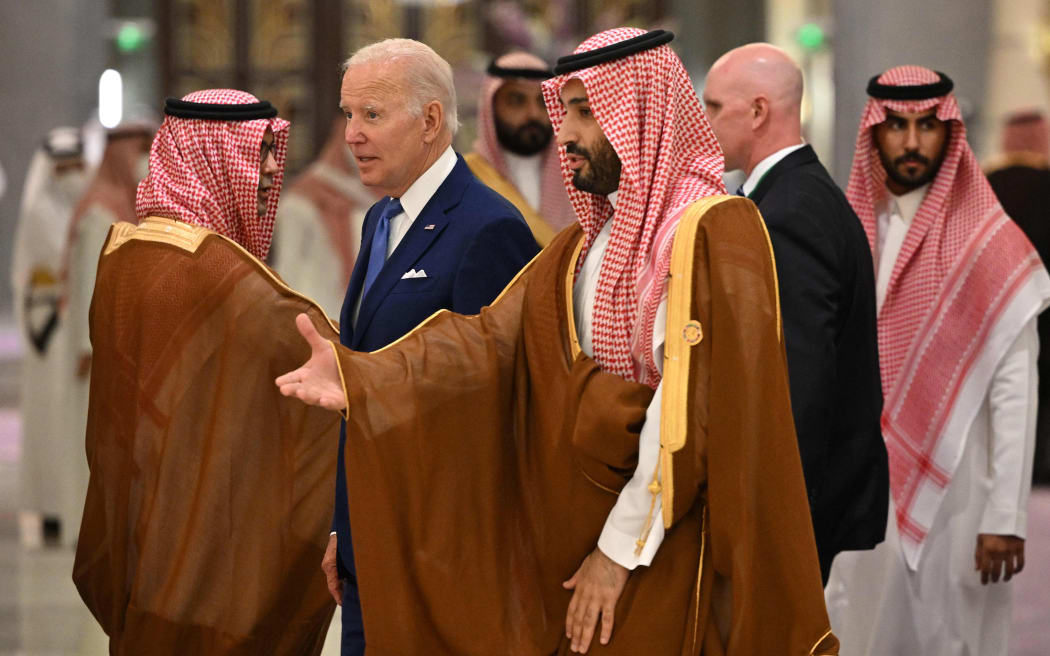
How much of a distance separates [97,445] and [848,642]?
2.05 meters

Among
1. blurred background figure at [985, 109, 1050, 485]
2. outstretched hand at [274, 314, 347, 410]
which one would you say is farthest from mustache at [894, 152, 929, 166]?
blurred background figure at [985, 109, 1050, 485]

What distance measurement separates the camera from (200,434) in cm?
319

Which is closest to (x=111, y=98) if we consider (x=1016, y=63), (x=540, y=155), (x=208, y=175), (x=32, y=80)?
(x=32, y=80)

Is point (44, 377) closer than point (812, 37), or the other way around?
point (44, 377)

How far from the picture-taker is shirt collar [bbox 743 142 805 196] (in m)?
3.27

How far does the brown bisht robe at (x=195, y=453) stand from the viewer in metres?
3.15

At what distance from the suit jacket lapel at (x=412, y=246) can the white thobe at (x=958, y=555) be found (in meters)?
1.53

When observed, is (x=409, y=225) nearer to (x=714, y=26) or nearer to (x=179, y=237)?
(x=179, y=237)

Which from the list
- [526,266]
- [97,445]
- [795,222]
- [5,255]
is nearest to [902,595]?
[795,222]

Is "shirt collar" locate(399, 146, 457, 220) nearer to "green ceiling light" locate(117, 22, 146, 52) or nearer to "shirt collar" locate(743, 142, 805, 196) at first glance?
"shirt collar" locate(743, 142, 805, 196)

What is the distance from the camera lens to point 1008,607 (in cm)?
379

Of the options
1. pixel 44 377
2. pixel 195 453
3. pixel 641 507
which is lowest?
pixel 44 377

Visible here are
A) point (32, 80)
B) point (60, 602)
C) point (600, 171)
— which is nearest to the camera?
point (600, 171)

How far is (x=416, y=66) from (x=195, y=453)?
0.98 metres
